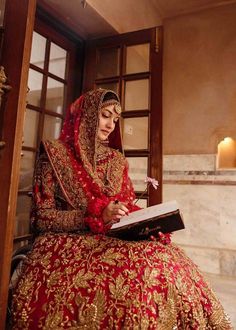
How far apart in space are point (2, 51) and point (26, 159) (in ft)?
4.21

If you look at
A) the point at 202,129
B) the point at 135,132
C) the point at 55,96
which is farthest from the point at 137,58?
the point at 202,129

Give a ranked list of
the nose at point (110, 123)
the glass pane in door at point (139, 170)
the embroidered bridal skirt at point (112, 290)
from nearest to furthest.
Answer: the embroidered bridal skirt at point (112, 290), the nose at point (110, 123), the glass pane in door at point (139, 170)

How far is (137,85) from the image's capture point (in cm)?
239

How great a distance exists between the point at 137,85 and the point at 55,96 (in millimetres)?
690

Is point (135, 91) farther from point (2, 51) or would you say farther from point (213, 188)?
point (2, 51)

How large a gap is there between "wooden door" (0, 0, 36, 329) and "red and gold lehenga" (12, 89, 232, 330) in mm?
144

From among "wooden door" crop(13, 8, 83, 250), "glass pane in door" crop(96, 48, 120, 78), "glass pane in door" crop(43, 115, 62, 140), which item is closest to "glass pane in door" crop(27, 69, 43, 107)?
"wooden door" crop(13, 8, 83, 250)

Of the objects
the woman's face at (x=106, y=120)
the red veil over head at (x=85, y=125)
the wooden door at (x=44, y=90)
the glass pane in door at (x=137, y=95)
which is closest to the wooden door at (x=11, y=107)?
the red veil over head at (x=85, y=125)

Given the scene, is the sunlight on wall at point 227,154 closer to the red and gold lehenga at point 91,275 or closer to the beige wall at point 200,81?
the beige wall at point 200,81

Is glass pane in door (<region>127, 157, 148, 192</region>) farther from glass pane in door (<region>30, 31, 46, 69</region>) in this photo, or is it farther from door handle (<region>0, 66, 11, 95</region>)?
door handle (<region>0, 66, 11, 95</region>)

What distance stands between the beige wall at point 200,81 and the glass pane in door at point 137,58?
540mm

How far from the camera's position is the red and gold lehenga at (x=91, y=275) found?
821 millimetres

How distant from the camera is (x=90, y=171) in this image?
3.99 ft

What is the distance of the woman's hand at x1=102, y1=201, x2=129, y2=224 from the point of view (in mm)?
947
